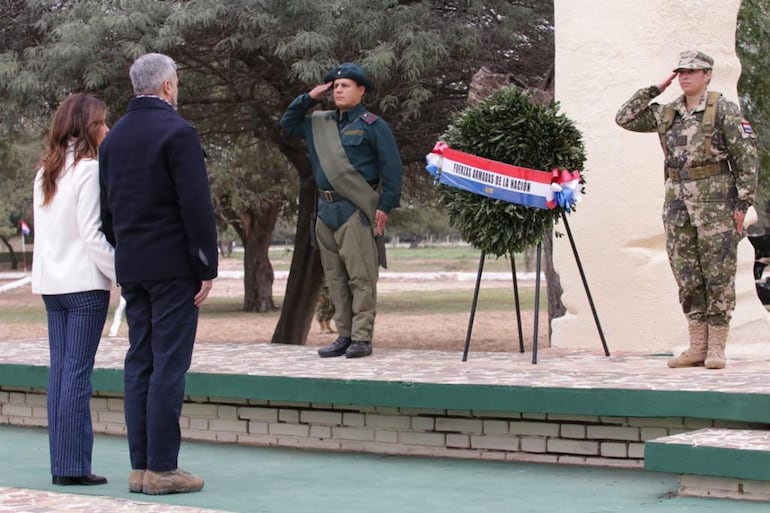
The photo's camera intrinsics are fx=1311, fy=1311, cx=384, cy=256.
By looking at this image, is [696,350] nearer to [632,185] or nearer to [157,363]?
[632,185]

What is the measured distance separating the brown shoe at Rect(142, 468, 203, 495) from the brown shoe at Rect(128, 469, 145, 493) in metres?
0.04

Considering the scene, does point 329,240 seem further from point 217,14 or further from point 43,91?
point 43,91

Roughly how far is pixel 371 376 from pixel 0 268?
64.8m

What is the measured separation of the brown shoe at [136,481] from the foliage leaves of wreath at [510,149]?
3.09m

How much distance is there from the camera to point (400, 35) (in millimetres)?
12070

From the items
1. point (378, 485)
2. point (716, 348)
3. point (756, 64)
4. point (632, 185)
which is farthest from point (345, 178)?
point (756, 64)

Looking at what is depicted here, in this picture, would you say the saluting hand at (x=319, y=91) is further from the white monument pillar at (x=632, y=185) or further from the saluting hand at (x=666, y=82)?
the white monument pillar at (x=632, y=185)

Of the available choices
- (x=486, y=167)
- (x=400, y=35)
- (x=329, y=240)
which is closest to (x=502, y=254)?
(x=486, y=167)

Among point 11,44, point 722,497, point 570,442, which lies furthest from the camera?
point 11,44

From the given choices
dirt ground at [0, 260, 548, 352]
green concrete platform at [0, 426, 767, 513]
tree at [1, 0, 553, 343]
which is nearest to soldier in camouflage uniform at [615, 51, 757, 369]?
green concrete platform at [0, 426, 767, 513]

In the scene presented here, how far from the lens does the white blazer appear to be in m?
5.97

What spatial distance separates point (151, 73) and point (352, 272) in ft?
9.08

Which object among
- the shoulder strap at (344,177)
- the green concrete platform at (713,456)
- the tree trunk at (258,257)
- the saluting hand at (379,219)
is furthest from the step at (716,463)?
the tree trunk at (258,257)

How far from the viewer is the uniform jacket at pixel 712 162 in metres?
7.25
